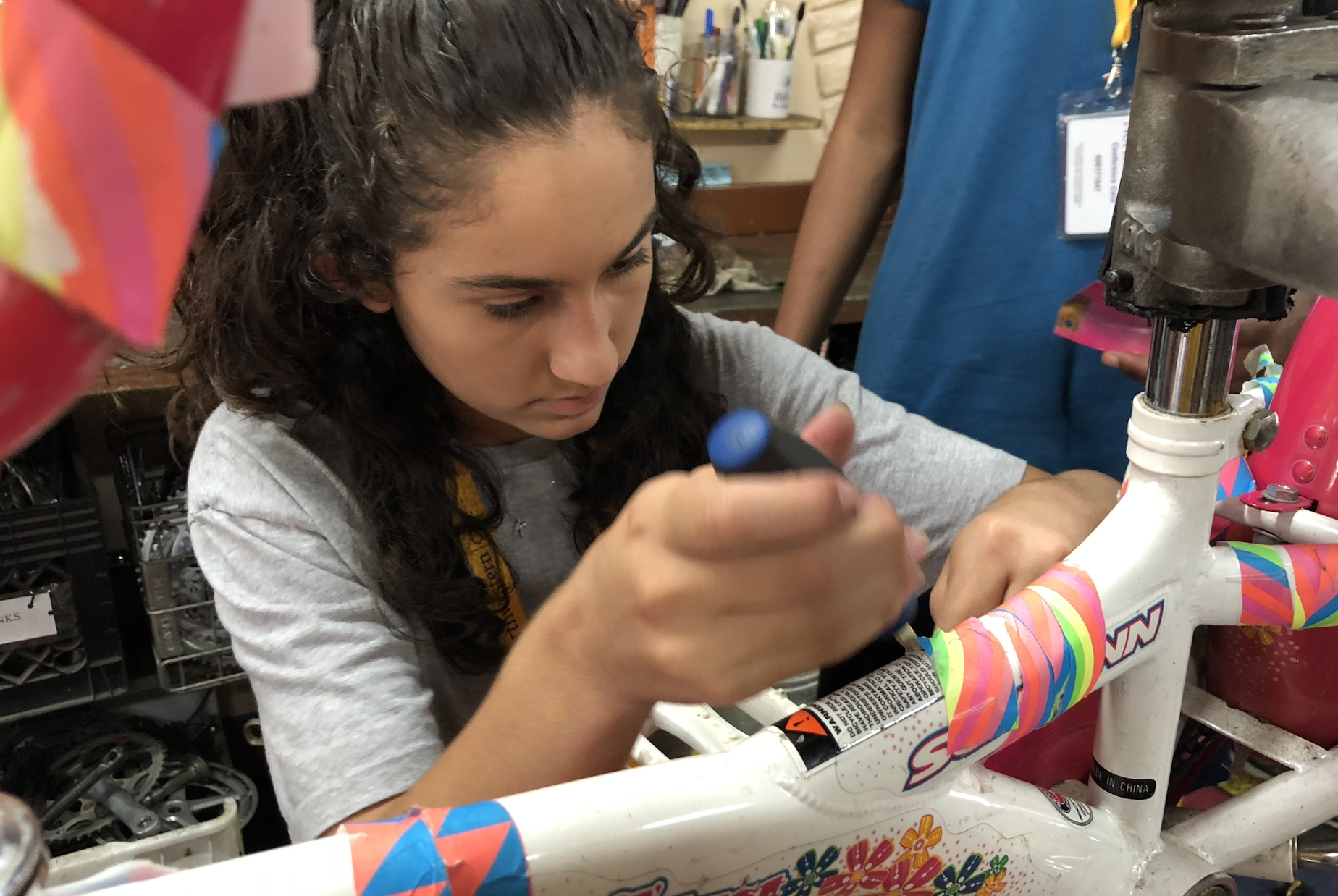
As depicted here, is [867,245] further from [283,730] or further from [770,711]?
[283,730]

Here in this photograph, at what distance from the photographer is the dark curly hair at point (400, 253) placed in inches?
19.9

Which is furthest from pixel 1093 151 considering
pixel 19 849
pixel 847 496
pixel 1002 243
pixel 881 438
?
pixel 19 849

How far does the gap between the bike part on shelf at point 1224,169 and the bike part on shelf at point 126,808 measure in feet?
4.03

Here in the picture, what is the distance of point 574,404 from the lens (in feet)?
1.89

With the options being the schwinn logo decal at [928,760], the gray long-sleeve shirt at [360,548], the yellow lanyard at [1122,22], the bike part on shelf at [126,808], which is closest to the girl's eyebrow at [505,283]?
the gray long-sleeve shirt at [360,548]

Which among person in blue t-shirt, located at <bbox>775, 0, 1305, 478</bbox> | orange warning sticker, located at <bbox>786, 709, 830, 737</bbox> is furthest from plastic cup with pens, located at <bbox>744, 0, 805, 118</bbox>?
orange warning sticker, located at <bbox>786, 709, 830, 737</bbox>

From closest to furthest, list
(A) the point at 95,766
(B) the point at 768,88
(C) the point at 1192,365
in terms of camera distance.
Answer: (C) the point at 1192,365
(A) the point at 95,766
(B) the point at 768,88

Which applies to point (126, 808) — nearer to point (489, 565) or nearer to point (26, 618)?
point (26, 618)

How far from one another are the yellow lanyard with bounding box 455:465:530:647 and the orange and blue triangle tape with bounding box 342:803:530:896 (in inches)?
13.6

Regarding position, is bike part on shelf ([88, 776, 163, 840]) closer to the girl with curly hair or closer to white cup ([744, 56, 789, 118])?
the girl with curly hair

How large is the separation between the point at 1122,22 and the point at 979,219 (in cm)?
22

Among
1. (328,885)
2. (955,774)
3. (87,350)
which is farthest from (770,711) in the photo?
(87,350)

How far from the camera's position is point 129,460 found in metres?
1.23

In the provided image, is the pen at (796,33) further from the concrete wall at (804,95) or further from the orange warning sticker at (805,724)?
the orange warning sticker at (805,724)
